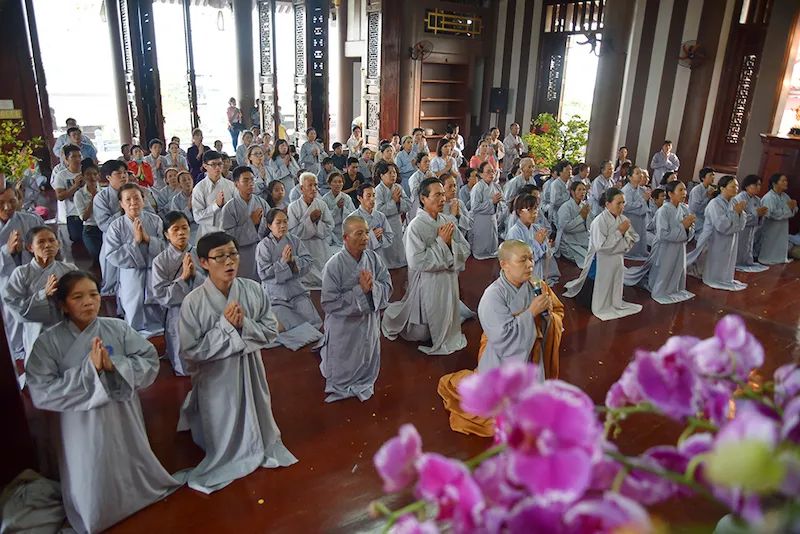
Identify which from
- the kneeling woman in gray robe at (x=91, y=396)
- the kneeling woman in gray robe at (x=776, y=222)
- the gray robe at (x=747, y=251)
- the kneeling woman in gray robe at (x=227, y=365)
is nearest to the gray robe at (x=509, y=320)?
the kneeling woman in gray robe at (x=227, y=365)

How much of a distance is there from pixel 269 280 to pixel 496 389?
266 inches

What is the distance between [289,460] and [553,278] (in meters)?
6.18

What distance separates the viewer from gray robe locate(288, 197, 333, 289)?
28.2 ft

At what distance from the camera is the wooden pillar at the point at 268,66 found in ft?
60.2

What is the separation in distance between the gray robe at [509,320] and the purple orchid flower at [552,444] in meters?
4.11

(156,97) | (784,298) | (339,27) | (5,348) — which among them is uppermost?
(339,27)

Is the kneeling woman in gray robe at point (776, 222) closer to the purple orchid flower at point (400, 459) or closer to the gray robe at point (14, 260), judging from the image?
the gray robe at point (14, 260)

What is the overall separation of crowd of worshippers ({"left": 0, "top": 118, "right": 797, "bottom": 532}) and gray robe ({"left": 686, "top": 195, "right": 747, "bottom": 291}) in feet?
0.10

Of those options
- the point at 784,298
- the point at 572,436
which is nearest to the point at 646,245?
the point at 784,298

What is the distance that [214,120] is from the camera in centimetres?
2373

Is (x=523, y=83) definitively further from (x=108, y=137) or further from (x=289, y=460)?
(x=289, y=460)

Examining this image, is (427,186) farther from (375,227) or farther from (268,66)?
(268,66)

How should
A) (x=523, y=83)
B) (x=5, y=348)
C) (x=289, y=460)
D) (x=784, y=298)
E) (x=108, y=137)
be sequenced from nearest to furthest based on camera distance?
(x=5, y=348) < (x=289, y=460) < (x=784, y=298) < (x=523, y=83) < (x=108, y=137)

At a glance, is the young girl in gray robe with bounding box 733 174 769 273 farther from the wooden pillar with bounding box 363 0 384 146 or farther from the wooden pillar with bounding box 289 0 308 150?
the wooden pillar with bounding box 289 0 308 150
